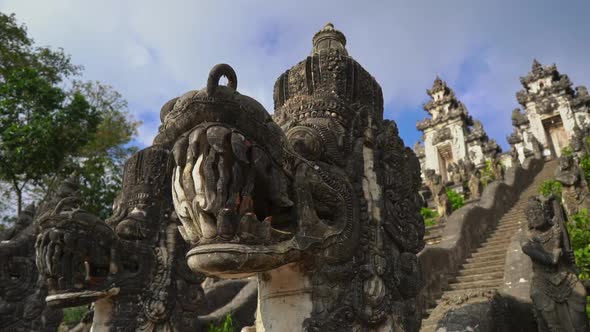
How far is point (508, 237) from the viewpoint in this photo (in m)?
9.98

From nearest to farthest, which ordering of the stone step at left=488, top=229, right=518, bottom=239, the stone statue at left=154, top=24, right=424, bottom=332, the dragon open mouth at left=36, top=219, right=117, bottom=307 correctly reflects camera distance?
the stone statue at left=154, top=24, right=424, bottom=332 → the dragon open mouth at left=36, top=219, right=117, bottom=307 → the stone step at left=488, top=229, right=518, bottom=239

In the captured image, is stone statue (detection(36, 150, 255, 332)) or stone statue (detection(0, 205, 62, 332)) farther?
stone statue (detection(0, 205, 62, 332))

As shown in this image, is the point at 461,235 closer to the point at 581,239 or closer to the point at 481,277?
the point at 481,277

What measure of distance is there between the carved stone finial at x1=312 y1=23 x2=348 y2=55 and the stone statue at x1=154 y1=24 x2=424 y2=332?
12.3 inches

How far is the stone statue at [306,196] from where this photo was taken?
2.15 metres

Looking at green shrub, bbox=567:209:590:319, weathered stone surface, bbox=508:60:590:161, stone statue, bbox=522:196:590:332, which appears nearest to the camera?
stone statue, bbox=522:196:590:332

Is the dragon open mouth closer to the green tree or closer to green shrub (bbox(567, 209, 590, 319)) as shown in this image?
green shrub (bbox(567, 209, 590, 319))

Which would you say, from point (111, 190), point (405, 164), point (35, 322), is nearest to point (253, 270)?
point (405, 164)

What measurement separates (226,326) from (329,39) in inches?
175

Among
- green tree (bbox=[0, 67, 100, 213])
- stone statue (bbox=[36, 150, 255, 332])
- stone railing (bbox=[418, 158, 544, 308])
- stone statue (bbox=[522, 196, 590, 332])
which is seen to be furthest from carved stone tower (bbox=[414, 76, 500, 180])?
stone statue (bbox=[36, 150, 255, 332])

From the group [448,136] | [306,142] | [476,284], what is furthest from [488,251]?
[448,136]

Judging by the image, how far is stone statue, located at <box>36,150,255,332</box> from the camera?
149 inches

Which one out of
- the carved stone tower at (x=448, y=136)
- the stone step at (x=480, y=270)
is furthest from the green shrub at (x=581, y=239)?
the carved stone tower at (x=448, y=136)

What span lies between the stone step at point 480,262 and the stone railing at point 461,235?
113 millimetres
